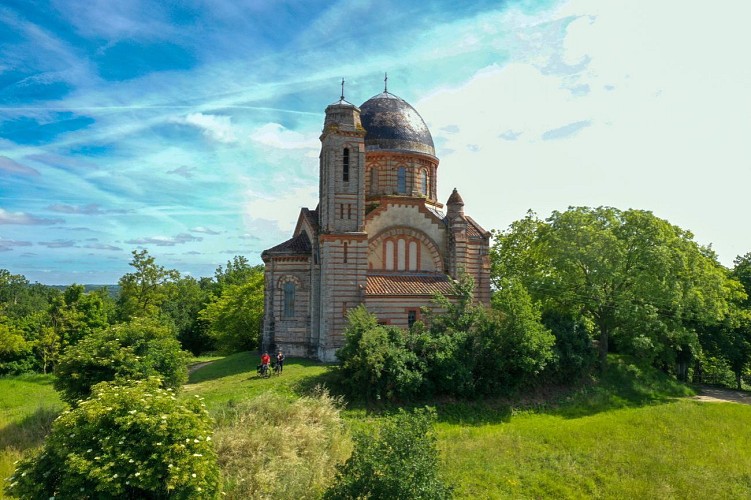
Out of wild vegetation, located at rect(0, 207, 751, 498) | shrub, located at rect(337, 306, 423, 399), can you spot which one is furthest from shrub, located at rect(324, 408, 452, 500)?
shrub, located at rect(337, 306, 423, 399)

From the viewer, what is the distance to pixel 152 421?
32.7 feet

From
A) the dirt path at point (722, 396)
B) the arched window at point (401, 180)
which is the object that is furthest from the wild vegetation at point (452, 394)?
the arched window at point (401, 180)

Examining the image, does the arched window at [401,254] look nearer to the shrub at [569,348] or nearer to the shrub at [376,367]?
the shrub at [569,348]

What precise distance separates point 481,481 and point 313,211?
2098 cm

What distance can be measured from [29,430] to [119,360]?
4.63 metres

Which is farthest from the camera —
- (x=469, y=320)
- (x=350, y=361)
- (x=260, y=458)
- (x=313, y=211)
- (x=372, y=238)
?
(x=313, y=211)

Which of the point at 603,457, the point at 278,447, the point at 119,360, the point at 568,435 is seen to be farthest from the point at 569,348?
the point at 119,360

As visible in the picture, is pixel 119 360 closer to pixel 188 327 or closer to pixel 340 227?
pixel 340 227

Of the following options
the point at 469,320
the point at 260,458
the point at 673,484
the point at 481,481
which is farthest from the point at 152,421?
the point at 469,320

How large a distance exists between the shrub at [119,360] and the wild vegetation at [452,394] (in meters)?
0.07

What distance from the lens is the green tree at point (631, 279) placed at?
25.9m

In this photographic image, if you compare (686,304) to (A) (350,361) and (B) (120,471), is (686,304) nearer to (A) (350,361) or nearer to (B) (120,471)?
(A) (350,361)

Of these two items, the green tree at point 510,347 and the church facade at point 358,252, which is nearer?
the green tree at point 510,347

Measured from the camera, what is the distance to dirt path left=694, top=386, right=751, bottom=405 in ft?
87.0
